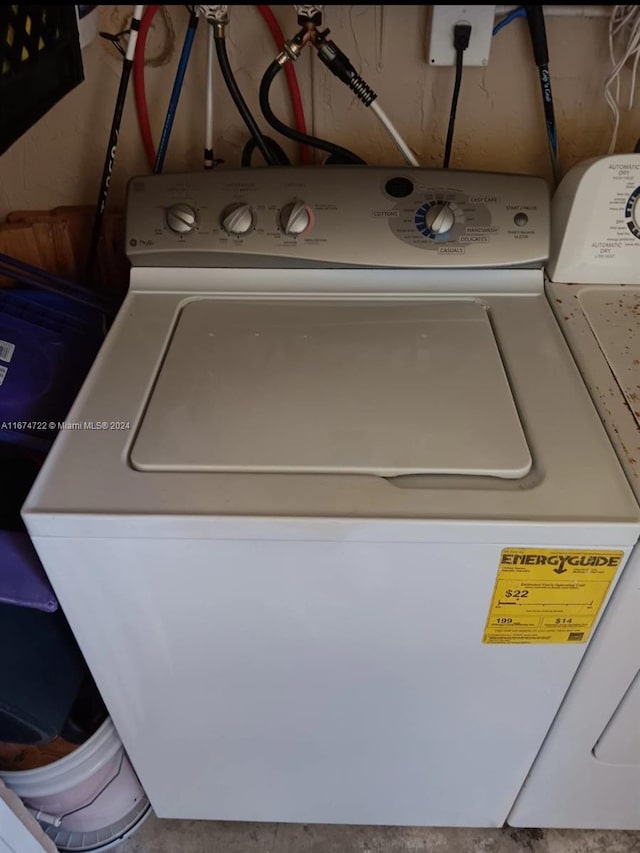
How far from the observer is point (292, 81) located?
1257mm

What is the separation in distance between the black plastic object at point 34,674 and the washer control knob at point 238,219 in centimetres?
65

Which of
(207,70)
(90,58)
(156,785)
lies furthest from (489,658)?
(90,58)

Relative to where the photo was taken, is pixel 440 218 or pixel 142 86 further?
pixel 142 86

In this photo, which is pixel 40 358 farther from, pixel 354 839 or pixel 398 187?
pixel 354 839

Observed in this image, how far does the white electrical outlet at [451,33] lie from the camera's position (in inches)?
46.4

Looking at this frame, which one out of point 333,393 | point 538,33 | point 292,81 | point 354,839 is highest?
point 538,33

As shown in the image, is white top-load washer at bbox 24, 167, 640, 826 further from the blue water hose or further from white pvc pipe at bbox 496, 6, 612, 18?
white pvc pipe at bbox 496, 6, 612, 18

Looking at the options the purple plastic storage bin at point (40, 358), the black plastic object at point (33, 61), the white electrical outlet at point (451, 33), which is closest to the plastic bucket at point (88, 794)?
the purple plastic storage bin at point (40, 358)

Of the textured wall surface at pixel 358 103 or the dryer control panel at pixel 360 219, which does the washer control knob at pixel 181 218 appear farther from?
the textured wall surface at pixel 358 103

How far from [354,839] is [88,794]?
52 cm

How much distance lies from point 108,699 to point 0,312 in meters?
0.63

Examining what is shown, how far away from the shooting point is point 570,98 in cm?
129

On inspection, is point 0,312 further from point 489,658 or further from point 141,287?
point 489,658

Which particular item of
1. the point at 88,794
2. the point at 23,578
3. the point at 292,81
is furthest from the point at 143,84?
the point at 88,794
